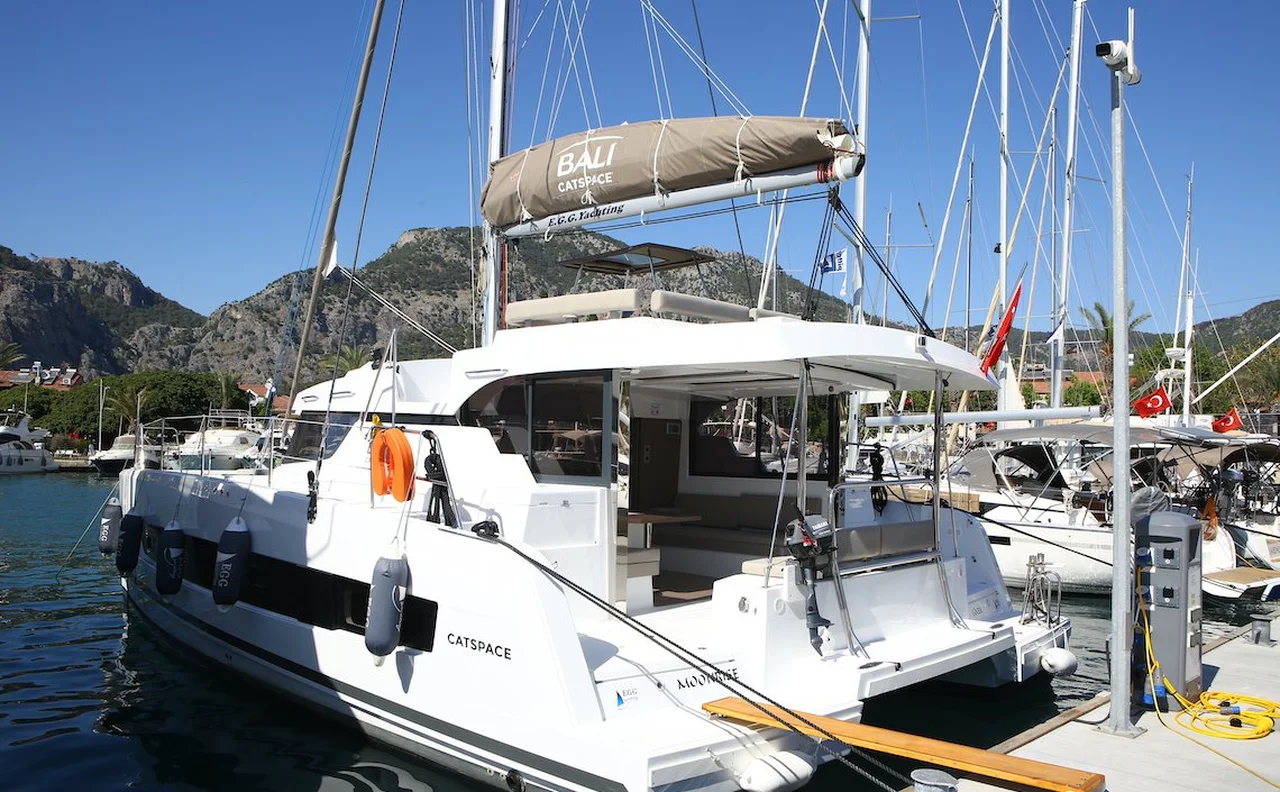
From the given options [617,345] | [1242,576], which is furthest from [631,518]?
[1242,576]

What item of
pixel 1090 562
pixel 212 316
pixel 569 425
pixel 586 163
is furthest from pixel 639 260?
pixel 212 316

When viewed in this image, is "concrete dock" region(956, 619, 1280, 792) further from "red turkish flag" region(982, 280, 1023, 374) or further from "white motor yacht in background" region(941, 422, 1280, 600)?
"red turkish flag" region(982, 280, 1023, 374)

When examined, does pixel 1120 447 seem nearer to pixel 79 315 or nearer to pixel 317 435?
pixel 317 435

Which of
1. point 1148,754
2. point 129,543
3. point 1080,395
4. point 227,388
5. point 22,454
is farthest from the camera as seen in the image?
point 227,388

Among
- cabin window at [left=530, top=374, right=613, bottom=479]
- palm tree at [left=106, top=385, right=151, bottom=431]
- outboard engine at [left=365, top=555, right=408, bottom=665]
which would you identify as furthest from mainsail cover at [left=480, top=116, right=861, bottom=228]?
palm tree at [left=106, top=385, right=151, bottom=431]

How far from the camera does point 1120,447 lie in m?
A: 6.25

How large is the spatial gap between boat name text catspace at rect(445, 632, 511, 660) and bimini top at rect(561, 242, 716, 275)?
354 cm

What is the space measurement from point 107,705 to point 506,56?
6872 millimetres

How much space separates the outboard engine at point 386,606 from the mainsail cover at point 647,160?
11.2 feet

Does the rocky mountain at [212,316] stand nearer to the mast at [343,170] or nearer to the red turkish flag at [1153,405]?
the red turkish flag at [1153,405]

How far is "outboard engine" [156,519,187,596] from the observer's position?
357 inches

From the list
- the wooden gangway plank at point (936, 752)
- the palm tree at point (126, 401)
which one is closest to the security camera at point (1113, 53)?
the wooden gangway plank at point (936, 752)

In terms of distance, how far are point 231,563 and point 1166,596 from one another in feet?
24.1

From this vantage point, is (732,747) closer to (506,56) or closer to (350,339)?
(506,56)
